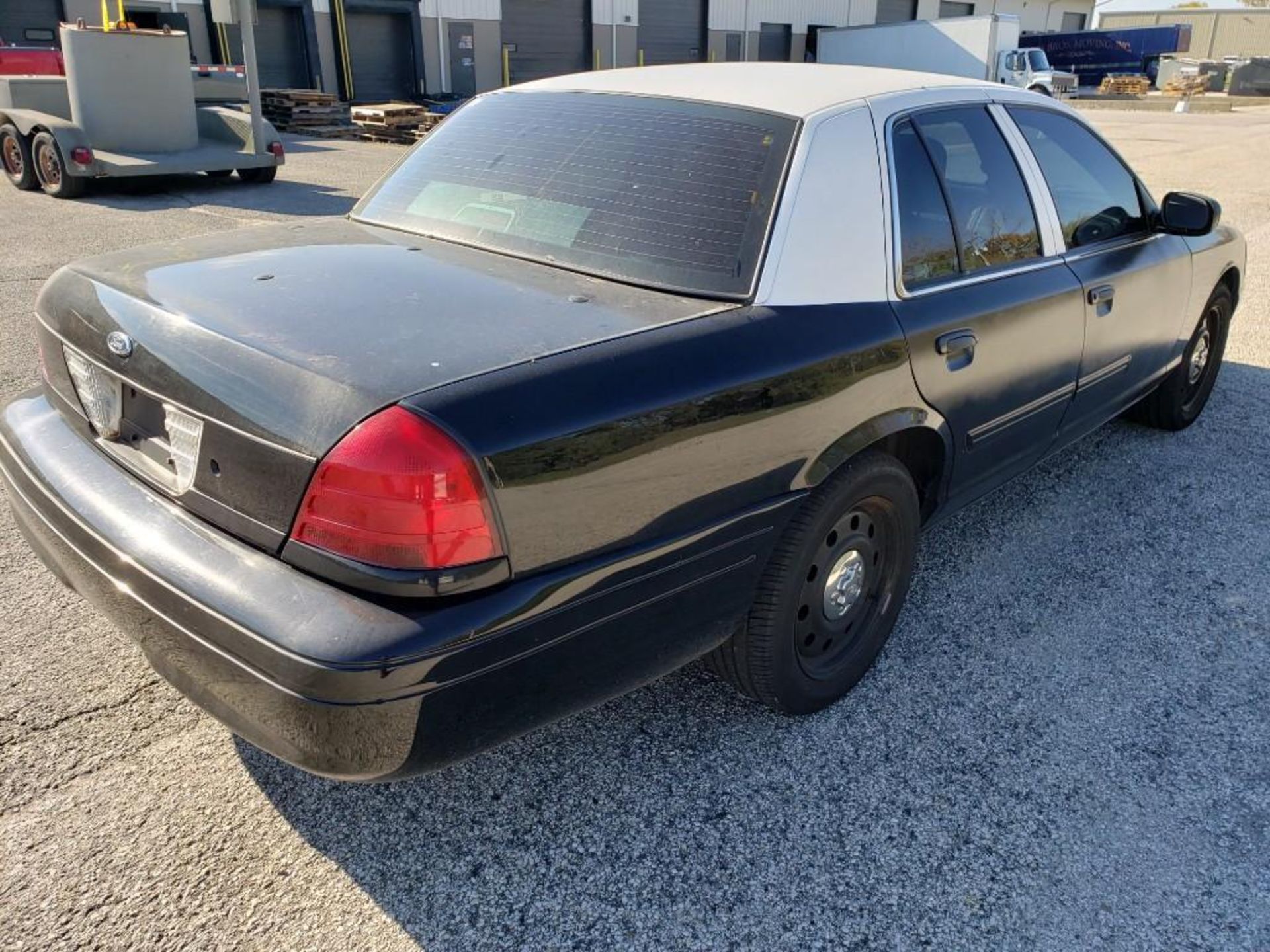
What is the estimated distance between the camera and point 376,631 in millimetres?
1867

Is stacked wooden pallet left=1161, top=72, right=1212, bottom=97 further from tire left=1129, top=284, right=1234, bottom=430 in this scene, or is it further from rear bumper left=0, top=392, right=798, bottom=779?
rear bumper left=0, top=392, right=798, bottom=779

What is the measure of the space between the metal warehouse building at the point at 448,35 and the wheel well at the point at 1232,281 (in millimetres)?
22609

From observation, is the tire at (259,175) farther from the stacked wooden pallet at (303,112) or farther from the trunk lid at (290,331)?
the trunk lid at (290,331)

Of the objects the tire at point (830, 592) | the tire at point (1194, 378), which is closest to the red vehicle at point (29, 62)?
the tire at point (1194, 378)

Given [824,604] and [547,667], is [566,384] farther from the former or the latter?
[824,604]

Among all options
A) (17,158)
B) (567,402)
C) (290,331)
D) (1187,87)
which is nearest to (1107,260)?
(567,402)

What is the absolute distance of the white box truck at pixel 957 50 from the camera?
Answer: 3145 cm

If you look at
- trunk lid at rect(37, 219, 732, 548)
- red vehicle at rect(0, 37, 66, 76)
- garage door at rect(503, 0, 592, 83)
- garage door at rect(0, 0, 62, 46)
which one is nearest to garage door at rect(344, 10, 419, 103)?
garage door at rect(503, 0, 592, 83)

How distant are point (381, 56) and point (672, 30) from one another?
444 inches

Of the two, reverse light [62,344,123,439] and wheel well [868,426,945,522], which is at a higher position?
reverse light [62,344,123,439]

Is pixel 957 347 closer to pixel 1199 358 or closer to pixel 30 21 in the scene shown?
pixel 1199 358

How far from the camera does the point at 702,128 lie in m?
2.89

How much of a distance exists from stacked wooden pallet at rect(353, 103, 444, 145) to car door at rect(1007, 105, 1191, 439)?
1566 centimetres

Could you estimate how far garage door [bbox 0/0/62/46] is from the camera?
21156 millimetres
